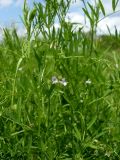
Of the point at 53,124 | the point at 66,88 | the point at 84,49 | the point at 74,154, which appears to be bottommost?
the point at 74,154

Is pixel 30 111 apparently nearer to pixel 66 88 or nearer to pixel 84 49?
pixel 66 88

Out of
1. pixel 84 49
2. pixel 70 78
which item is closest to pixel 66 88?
pixel 70 78

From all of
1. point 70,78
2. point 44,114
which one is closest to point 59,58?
point 70,78

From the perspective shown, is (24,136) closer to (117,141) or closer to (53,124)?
(53,124)

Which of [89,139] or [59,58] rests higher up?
[59,58]

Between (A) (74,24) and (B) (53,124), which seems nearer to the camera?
(B) (53,124)

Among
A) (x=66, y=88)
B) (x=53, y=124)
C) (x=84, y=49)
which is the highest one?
(x=84, y=49)
